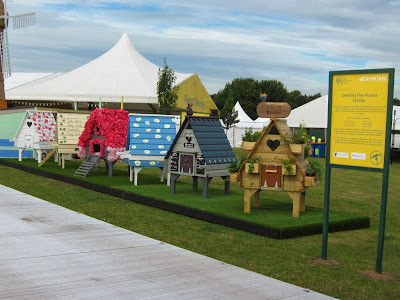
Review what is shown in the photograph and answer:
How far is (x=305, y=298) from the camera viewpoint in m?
5.07

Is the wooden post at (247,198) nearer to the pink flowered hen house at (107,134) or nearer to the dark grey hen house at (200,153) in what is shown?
the dark grey hen house at (200,153)

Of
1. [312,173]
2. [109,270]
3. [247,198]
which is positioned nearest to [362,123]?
[312,173]

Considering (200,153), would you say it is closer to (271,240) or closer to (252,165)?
(252,165)

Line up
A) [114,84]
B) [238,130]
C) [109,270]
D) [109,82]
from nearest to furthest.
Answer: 1. [109,270]
2. [114,84]
3. [109,82]
4. [238,130]

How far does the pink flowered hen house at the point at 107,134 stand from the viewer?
1520 cm

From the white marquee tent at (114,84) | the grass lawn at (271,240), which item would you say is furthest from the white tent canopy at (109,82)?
the grass lawn at (271,240)

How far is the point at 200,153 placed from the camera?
11.3m

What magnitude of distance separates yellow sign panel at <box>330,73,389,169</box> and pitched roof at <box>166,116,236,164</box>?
14.9 ft

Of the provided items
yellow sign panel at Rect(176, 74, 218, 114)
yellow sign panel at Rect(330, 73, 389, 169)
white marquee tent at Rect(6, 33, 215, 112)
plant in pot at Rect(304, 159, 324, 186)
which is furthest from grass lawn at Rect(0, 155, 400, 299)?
yellow sign panel at Rect(176, 74, 218, 114)

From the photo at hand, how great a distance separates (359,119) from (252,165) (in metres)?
2.94

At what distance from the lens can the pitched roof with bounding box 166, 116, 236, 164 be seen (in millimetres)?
11336

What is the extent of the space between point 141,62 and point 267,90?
61.9 metres

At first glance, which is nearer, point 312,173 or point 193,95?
point 312,173

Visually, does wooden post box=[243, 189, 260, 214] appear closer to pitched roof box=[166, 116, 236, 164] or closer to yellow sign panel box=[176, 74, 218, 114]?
pitched roof box=[166, 116, 236, 164]
